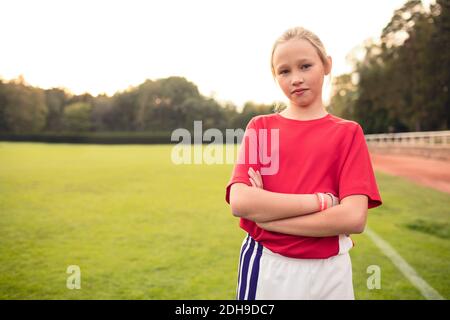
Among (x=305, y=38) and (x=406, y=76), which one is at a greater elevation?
(x=406, y=76)

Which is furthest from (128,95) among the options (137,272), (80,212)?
(137,272)

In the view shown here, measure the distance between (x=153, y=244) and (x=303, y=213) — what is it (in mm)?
4000

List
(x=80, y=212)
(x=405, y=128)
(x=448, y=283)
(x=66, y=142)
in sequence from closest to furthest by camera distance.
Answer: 1. (x=448, y=283)
2. (x=80, y=212)
3. (x=405, y=128)
4. (x=66, y=142)

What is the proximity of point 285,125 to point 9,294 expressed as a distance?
314cm

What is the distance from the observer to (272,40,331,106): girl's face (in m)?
1.26

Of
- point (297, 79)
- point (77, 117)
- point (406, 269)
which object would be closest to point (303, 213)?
point (297, 79)

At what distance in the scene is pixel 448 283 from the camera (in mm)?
3592

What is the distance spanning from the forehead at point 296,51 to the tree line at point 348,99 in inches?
32.0

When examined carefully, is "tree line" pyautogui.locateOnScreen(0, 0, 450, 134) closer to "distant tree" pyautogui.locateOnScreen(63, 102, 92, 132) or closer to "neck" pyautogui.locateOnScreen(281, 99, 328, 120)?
"distant tree" pyautogui.locateOnScreen(63, 102, 92, 132)

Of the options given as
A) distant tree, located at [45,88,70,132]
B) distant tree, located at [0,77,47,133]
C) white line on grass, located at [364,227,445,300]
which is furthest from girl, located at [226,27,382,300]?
distant tree, located at [45,88,70,132]

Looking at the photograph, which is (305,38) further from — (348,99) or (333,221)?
(348,99)

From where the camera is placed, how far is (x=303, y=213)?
1231 mm
